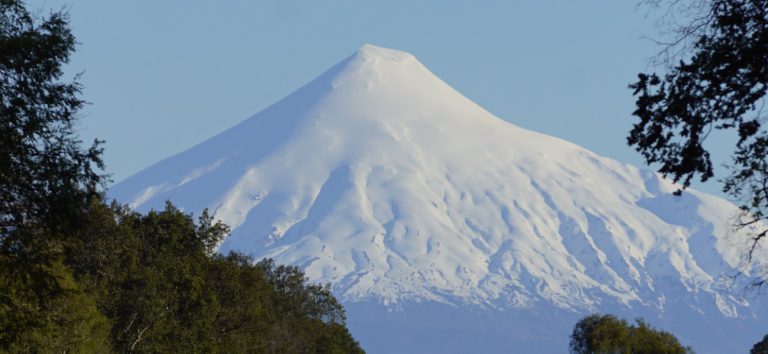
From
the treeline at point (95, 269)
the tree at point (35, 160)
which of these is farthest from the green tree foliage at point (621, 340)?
the tree at point (35, 160)

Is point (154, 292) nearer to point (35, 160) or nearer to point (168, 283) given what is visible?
point (168, 283)

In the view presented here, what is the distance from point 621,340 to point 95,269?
65920mm

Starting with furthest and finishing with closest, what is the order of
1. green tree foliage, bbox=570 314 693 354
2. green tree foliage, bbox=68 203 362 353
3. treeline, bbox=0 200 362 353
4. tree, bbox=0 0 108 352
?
green tree foliage, bbox=570 314 693 354 → green tree foliage, bbox=68 203 362 353 → treeline, bbox=0 200 362 353 → tree, bbox=0 0 108 352

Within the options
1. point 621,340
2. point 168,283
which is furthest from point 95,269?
point 621,340

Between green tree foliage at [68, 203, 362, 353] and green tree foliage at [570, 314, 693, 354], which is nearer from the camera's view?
green tree foliage at [68, 203, 362, 353]

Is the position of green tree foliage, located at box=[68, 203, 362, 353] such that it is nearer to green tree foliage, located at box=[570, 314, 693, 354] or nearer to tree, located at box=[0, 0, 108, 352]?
tree, located at box=[0, 0, 108, 352]

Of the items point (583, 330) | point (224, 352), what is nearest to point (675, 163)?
point (224, 352)

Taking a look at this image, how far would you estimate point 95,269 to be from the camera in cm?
6644

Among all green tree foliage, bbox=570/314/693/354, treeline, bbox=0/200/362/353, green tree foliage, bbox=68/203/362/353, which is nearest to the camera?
treeline, bbox=0/200/362/353

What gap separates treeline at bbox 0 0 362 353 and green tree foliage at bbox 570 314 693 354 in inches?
827

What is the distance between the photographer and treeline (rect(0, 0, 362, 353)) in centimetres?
2494

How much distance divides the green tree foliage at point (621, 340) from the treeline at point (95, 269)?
21002 millimetres

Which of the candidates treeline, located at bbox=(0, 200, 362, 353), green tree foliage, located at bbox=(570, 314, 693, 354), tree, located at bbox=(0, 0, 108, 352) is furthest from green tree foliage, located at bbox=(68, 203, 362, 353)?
green tree foliage, located at bbox=(570, 314, 693, 354)

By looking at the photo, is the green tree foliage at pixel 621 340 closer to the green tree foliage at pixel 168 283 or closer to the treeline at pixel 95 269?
the treeline at pixel 95 269
